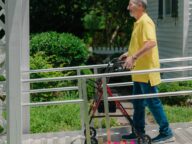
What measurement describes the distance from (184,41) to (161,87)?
1.31m

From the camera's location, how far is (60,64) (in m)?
13.0

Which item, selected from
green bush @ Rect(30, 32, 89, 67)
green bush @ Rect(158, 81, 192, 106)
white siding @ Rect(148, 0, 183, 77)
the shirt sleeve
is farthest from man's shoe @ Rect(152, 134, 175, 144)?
Result: green bush @ Rect(30, 32, 89, 67)

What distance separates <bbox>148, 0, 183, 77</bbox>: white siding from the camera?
39.3 ft

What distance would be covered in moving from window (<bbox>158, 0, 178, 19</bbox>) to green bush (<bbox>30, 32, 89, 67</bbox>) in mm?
2363

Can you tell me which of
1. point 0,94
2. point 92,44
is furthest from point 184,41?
point 92,44

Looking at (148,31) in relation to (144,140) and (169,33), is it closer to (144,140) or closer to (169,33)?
(144,140)

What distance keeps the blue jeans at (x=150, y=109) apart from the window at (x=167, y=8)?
598cm

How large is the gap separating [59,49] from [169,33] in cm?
283

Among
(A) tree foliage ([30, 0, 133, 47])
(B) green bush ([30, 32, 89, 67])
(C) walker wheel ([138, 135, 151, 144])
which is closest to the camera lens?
(C) walker wheel ([138, 135, 151, 144])

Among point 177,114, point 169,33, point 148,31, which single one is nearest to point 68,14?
point 169,33

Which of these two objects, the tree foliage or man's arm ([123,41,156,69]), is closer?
man's arm ([123,41,156,69])

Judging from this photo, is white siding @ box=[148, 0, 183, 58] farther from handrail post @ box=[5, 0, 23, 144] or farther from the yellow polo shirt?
handrail post @ box=[5, 0, 23, 144]

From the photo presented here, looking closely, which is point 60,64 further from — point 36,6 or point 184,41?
point 36,6

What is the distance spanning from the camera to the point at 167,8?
44.4 ft
